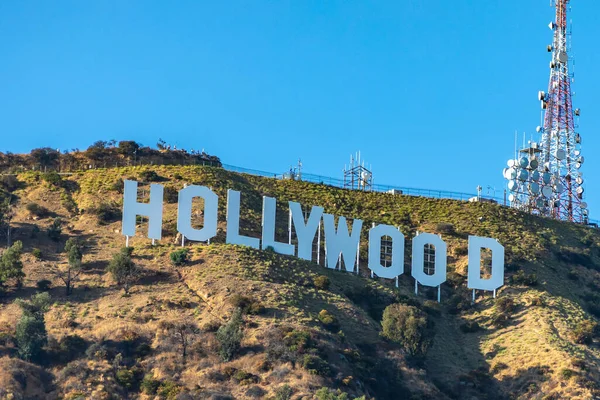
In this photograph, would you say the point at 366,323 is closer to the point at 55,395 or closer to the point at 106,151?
the point at 55,395

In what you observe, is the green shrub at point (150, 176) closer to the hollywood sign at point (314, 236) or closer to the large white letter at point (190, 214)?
the hollywood sign at point (314, 236)

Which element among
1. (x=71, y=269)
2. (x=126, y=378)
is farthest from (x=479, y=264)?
(x=126, y=378)

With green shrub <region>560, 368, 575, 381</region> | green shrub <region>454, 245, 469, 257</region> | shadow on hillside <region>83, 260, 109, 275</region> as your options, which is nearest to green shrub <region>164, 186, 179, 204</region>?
A: shadow on hillside <region>83, 260, 109, 275</region>

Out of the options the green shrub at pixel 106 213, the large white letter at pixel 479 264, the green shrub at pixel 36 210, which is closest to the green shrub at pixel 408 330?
the large white letter at pixel 479 264

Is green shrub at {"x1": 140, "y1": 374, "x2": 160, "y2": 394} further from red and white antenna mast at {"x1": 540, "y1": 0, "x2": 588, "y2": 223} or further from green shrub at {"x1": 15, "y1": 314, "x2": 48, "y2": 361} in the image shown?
red and white antenna mast at {"x1": 540, "y1": 0, "x2": 588, "y2": 223}

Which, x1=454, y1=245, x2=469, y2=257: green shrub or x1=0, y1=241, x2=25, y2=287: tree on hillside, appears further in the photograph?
x1=454, y1=245, x2=469, y2=257: green shrub

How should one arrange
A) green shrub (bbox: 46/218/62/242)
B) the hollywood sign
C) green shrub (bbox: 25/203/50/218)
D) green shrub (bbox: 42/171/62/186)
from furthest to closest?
green shrub (bbox: 42/171/62/186), green shrub (bbox: 25/203/50/218), green shrub (bbox: 46/218/62/242), the hollywood sign
